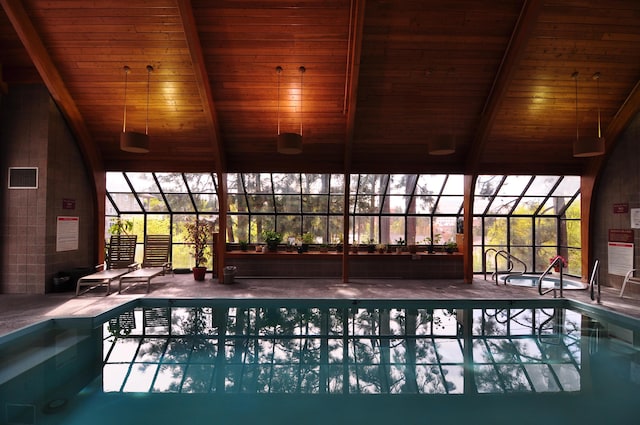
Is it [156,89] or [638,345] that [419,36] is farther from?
[638,345]

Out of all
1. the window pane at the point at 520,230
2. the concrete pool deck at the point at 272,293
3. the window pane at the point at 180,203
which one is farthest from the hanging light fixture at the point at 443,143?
the window pane at the point at 180,203

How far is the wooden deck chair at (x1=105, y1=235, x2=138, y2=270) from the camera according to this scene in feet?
29.2

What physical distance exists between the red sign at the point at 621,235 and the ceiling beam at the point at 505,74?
3454mm

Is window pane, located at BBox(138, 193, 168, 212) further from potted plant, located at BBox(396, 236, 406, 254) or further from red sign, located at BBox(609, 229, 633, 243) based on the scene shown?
red sign, located at BBox(609, 229, 633, 243)

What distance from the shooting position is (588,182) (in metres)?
8.90

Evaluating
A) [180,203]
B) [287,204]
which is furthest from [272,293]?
[180,203]

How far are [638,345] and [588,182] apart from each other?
506 cm

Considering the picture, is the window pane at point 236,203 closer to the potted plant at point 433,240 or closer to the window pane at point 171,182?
the window pane at point 171,182

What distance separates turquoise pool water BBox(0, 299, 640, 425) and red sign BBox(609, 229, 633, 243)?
2586 mm

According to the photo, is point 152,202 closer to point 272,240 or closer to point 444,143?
point 272,240

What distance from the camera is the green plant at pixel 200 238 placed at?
9719mm

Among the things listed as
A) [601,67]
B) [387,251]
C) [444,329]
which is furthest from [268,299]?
[601,67]

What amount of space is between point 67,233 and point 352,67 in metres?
7.04

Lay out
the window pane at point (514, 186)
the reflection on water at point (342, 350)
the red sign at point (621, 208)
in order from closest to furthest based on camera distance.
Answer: the reflection on water at point (342, 350), the red sign at point (621, 208), the window pane at point (514, 186)
